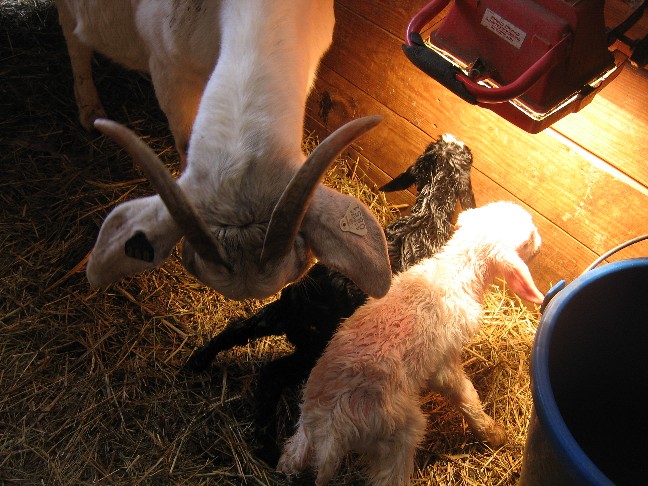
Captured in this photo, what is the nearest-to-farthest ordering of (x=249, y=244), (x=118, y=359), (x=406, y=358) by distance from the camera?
(x=249, y=244)
(x=406, y=358)
(x=118, y=359)

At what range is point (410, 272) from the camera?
284cm

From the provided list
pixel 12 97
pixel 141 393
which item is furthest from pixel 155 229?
pixel 12 97

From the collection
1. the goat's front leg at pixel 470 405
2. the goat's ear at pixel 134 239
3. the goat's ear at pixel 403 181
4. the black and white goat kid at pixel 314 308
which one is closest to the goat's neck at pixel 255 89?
the goat's ear at pixel 134 239

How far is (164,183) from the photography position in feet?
5.95

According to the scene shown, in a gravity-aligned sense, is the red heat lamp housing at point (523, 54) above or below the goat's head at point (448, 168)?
above

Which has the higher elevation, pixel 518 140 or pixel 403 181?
pixel 518 140

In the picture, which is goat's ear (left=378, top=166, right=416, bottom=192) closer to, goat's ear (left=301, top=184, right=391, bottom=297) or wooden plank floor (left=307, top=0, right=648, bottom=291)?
wooden plank floor (left=307, top=0, right=648, bottom=291)

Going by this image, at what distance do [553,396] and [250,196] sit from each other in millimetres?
1132

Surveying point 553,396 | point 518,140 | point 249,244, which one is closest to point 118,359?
point 249,244

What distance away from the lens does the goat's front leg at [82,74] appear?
377 cm

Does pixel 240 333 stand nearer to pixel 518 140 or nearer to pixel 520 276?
pixel 520 276

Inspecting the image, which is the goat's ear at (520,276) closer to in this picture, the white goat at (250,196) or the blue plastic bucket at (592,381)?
the blue plastic bucket at (592,381)

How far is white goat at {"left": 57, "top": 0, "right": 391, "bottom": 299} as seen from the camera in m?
1.87

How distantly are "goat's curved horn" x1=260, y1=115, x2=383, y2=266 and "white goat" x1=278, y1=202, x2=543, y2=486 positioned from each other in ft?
2.48
